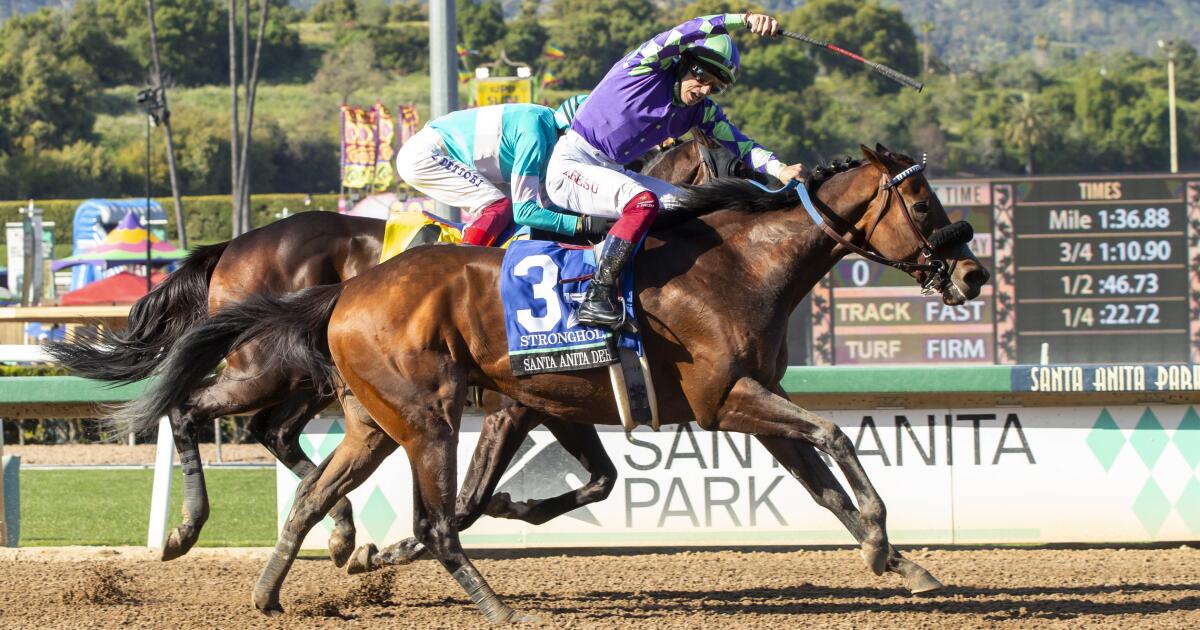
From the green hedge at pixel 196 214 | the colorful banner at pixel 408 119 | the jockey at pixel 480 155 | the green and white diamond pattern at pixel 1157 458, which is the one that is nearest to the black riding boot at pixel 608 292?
the jockey at pixel 480 155

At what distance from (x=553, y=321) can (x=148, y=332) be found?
2.19 m

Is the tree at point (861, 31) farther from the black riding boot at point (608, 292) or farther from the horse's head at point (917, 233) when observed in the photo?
the black riding boot at point (608, 292)

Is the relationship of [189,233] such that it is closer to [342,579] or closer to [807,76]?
[807,76]

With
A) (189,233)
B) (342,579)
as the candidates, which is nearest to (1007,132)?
(189,233)

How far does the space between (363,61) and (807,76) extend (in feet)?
97.8

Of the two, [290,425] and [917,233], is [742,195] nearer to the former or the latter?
[917,233]

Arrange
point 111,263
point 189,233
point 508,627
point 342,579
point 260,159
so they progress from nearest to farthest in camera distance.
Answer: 1. point 508,627
2. point 342,579
3. point 111,263
4. point 189,233
5. point 260,159

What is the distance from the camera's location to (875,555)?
4.67 m

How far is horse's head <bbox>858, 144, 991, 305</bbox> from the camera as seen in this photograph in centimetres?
484

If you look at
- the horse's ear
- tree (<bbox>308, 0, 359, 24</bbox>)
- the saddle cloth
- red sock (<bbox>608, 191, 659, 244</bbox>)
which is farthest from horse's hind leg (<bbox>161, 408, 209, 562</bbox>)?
tree (<bbox>308, 0, 359, 24</bbox>)

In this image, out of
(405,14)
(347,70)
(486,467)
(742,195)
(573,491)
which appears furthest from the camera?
(405,14)

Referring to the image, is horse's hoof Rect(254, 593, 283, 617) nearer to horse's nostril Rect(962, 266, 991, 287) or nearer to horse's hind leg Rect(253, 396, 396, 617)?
horse's hind leg Rect(253, 396, 396, 617)

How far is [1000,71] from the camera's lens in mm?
117875

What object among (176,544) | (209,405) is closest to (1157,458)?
(209,405)
